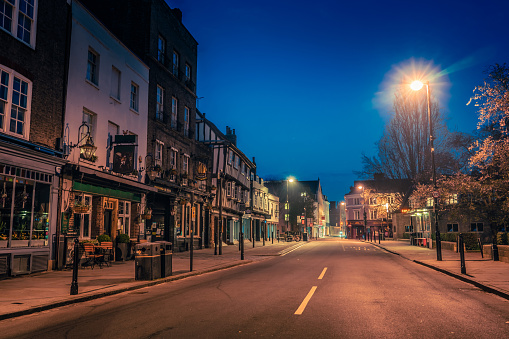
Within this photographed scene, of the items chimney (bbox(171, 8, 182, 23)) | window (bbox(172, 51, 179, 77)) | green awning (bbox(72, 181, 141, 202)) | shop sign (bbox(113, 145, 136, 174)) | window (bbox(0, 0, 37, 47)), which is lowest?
green awning (bbox(72, 181, 141, 202))

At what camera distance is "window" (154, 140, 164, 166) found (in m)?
24.6

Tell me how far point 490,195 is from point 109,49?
870 inches

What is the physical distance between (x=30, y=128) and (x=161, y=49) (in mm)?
13468

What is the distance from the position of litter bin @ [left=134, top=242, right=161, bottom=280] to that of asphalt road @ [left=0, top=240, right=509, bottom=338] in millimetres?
1171

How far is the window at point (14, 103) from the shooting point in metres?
13.3

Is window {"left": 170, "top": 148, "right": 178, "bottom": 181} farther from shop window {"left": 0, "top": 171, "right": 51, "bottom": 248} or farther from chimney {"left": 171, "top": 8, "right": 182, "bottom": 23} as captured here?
shop window {"left": 0, "top": 171, "right": 51, "bottom": 248}

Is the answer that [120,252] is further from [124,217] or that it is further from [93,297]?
[93,297]

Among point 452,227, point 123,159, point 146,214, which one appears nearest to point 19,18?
point 123,159

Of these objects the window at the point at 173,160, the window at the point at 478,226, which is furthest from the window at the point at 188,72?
the window at the point at 478,226

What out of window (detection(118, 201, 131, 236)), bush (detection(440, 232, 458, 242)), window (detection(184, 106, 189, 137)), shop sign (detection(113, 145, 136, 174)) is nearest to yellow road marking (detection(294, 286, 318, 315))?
shop sign (detection(113, 145, 136, 174))

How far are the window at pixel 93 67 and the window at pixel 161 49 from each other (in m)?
6.76

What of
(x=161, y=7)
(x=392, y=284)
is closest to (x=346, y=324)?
(x=392, y=284)

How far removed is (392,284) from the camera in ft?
40.0

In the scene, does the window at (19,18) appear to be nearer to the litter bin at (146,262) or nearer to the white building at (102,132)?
the white building at (102,132)
